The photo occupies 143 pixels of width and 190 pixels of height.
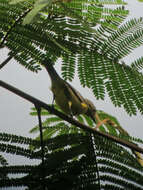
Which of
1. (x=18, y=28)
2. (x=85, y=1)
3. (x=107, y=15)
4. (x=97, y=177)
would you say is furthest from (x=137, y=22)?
(x=97, y=177)

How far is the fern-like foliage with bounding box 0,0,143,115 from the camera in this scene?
1.10m

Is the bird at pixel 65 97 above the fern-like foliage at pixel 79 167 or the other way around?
above

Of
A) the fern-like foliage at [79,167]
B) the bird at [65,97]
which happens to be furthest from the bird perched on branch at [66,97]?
the fern-like foliage at [79,167]

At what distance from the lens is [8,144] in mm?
1273

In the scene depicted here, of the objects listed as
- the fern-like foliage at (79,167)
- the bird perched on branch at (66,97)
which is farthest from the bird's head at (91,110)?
the fern-like foliage at (79,167)

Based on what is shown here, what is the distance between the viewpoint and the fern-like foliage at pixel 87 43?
3.62ft

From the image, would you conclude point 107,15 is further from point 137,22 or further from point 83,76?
point 83,76

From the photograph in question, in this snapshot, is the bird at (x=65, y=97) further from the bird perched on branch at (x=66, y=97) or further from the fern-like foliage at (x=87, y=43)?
the fern-like foliage at (x=87, y=43)

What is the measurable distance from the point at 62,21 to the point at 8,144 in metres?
0.57

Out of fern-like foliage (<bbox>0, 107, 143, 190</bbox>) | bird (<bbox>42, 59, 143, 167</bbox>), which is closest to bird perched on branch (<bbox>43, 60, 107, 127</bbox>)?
bird (<bbox>42, 59, 143, 167</bbox>)

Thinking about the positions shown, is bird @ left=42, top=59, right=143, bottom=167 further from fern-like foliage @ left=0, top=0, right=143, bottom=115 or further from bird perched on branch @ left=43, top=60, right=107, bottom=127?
fern-like foliage @ left=0, top=0, right=143, bottom=115

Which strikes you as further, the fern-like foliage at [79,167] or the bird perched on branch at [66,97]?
the bird perched on branch at [66,97]

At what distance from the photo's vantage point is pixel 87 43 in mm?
1255

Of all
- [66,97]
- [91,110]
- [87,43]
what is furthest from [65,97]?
[87,43]
